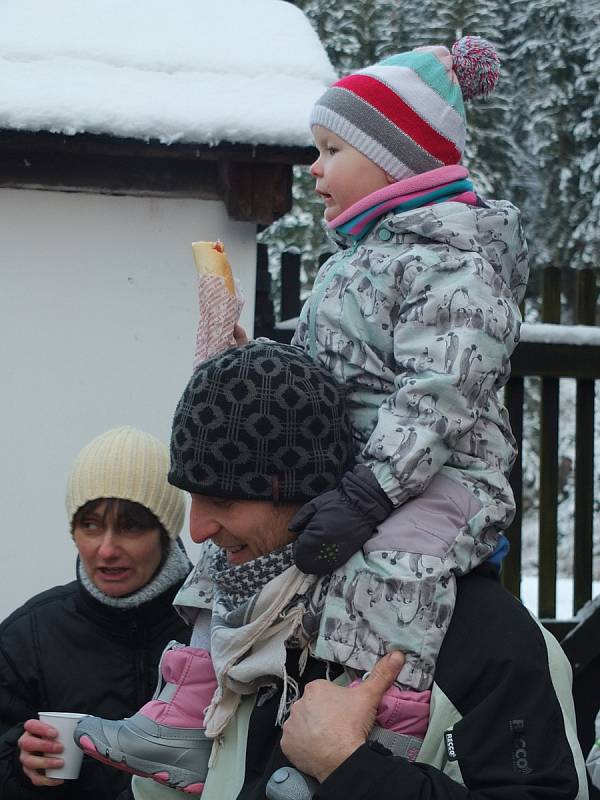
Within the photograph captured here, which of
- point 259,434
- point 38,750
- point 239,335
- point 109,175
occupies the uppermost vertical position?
point 109,175

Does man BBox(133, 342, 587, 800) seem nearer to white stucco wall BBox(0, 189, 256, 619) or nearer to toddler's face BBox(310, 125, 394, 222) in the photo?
toddler's face BBox(310, 125, 394, 222)

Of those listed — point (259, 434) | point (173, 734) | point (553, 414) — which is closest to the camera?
point (259, 434)

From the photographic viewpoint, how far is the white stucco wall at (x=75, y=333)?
4719mm

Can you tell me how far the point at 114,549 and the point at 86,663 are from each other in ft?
0.93

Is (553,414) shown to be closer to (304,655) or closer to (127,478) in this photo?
(127,478)

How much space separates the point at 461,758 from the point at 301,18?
4502 millimetres

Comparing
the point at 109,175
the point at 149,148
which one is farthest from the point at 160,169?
the point at 149,148

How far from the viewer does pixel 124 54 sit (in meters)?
4.86

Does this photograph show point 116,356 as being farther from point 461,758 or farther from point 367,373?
point 461,758

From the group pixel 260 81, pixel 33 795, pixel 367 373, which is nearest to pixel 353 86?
pixel 367 373

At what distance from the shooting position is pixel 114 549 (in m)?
2.72

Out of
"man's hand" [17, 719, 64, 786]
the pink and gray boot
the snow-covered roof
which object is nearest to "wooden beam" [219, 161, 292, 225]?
the snow-covered roof

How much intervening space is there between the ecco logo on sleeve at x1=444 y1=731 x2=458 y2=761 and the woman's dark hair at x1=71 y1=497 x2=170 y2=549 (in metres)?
1.22

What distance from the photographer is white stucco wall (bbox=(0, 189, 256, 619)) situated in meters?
4.72
